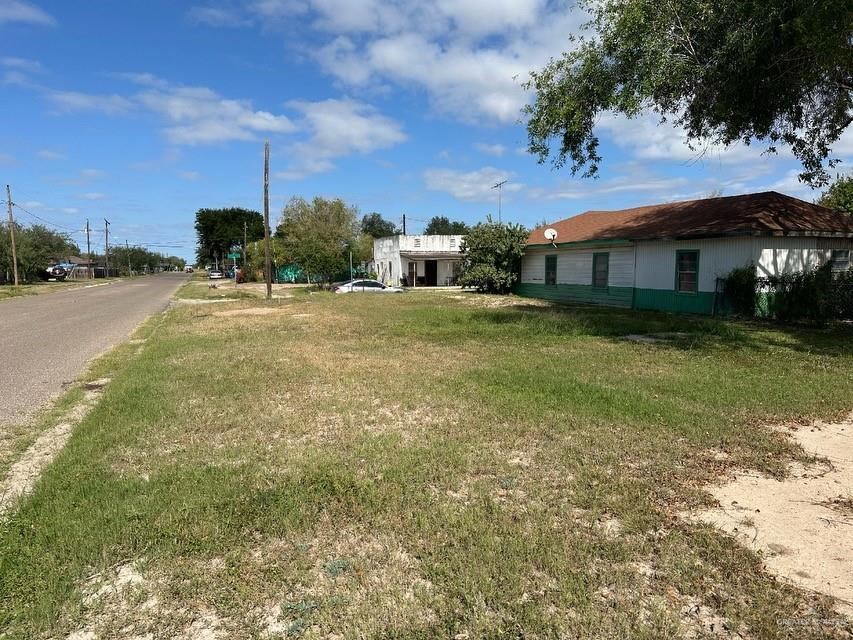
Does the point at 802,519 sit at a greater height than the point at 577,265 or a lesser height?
lesser

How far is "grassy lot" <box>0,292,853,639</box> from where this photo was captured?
9.27ft

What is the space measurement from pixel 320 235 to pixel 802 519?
3808 centimetres

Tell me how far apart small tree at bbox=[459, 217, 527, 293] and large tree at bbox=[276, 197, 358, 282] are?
1026 cm

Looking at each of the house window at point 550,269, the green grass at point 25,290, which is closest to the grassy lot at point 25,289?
the green grass at point 25,290

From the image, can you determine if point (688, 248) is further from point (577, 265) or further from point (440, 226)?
point (440, 226)

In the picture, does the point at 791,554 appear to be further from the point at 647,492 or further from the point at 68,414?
the point at 68,414

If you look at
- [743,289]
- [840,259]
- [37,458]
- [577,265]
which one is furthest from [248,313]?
[840,259]

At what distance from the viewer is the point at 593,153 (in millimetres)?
13977

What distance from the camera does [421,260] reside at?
42938 mm

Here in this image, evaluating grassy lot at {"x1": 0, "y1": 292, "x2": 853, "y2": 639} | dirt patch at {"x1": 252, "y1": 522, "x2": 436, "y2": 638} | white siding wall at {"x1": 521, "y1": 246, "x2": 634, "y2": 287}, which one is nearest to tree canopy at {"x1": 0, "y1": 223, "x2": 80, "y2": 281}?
white siding wall at {"x1": 521, "y1": 246, "x2": 634, "y2": 287}

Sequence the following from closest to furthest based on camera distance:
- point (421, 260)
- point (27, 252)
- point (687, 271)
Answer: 1. point (687, 271)
2. point (421, 260)
3. point (27, 252)

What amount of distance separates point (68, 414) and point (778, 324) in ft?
54.0

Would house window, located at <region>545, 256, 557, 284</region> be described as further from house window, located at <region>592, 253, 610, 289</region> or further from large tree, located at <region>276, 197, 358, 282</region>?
large tree, located at <region>276, 197, 358, 282</region>

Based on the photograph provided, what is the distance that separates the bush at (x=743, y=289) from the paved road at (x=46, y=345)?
17.7 metres
